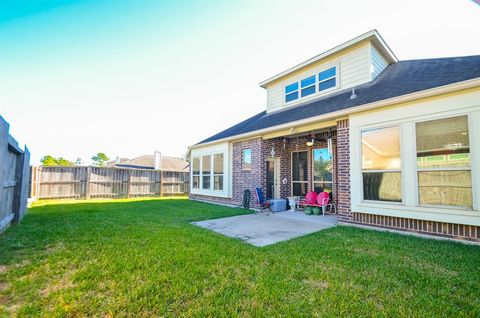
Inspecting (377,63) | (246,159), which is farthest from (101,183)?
(377,63)

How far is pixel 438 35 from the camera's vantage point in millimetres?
7961

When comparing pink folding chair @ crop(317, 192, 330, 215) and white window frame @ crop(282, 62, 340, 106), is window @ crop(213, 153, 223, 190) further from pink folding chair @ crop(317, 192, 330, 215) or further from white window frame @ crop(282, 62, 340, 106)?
Result: pink folding chair @ crop(317, 192, 330, 215)

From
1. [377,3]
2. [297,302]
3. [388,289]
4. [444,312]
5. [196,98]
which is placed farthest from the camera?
[196,98]

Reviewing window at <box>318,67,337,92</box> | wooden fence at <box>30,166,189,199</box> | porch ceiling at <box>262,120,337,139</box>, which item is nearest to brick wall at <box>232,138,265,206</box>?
porch ceiling at <box>262,120,337,139</box>

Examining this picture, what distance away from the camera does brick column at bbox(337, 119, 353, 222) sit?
611cm

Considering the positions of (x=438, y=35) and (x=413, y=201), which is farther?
(x=438, y=35)

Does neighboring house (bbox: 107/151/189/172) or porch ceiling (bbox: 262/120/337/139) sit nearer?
porch ceiling (bbox: 262/120/337/139)

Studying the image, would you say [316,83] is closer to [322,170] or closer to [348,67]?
[348,67]

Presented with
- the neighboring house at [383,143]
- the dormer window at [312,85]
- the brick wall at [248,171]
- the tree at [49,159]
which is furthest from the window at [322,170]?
the tree at [49,159]

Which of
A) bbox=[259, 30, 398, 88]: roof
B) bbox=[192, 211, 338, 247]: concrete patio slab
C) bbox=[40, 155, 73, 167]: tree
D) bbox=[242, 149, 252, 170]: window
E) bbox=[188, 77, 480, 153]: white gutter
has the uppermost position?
bbox=[259, 30, 398, 88]: roof

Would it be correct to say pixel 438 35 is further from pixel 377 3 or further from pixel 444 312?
pixel 444 312

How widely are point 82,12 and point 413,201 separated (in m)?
9.92

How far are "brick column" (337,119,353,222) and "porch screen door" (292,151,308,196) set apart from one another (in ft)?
10.4

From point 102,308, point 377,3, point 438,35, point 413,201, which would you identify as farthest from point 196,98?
point 102,308
